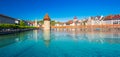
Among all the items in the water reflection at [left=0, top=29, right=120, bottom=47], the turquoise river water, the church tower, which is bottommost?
the turquoise river water

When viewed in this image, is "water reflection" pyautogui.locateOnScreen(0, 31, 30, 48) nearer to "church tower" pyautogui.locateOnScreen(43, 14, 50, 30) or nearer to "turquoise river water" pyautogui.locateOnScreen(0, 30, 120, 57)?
"turquoise river water" pyautogui.locateOnScreen(0, 30, 120, 57)

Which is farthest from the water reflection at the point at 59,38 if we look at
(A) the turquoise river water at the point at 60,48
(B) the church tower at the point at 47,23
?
(B) the church tower at the point at 47,23

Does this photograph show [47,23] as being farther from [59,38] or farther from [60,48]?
[60,48]

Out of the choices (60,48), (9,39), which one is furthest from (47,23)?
(60,48)

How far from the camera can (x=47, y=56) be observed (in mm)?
9117

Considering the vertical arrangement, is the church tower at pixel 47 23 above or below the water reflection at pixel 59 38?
above

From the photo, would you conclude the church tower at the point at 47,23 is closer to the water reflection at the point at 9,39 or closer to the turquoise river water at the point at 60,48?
the water reflection at the point at 9,39

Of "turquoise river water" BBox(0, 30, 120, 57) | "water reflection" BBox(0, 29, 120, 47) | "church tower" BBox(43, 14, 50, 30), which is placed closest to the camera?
"turquoise river water" BBox(0, 30, 120, 57)

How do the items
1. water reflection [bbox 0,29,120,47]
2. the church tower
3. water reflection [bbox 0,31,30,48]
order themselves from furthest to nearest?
the church tower < water reflection [bbox 0,29,120,47] < water reflection [bbox 0,31,30,48]

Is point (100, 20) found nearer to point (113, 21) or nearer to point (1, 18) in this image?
point (113, 21)

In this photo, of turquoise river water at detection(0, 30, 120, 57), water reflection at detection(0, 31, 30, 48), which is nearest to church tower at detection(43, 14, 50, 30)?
water reflection at detection(0, 31, 30, 48)

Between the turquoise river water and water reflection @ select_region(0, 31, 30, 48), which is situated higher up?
water reflection @ select_region(0, 31, 30, 48)

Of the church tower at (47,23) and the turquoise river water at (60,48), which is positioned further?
the church tower at (47,23)

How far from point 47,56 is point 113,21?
5974cm
